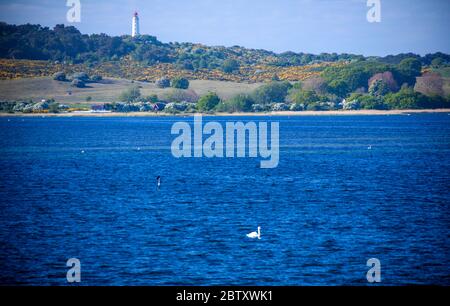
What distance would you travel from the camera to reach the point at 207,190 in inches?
2542

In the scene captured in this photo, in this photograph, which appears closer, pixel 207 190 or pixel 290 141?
pixel 207 190

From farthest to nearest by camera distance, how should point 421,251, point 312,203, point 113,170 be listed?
point 113,170
point 312,203
point 421,251

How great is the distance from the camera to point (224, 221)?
48.3 m

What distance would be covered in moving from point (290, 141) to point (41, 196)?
77.5m

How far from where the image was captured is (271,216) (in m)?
50.6

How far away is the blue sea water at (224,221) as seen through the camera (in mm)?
36281

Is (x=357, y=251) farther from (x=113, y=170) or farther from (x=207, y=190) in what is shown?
(x=113, y=170)

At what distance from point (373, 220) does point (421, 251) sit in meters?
9.11

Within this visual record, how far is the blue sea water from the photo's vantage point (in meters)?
36.3
